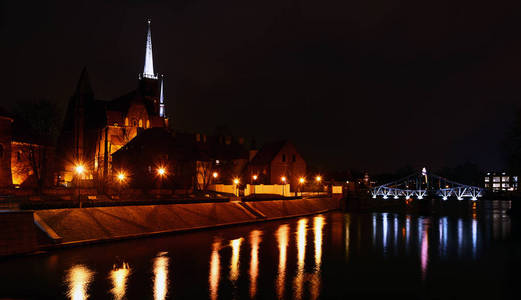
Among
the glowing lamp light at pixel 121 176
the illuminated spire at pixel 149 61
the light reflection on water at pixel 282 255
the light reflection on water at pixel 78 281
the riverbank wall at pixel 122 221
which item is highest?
the illuminated spire at pixel 149 61

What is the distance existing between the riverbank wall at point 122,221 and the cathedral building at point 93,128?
31.3 m

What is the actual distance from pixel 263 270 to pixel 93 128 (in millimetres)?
65349

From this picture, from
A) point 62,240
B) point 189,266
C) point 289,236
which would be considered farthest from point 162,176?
point 189,266

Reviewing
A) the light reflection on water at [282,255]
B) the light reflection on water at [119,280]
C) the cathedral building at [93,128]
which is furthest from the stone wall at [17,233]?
the cathedral building at [93,128]

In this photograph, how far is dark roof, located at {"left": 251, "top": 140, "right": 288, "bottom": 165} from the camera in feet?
276

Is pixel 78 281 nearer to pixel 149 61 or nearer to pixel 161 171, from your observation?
pixel 161 171

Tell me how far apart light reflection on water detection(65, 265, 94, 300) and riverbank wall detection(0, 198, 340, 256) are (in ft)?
19.7

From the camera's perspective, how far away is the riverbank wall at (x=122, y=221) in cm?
2752

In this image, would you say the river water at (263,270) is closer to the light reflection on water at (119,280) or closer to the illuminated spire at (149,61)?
the light reflection on water at (119,280)

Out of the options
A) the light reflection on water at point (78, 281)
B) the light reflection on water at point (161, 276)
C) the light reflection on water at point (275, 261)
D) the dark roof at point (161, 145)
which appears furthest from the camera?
the dark roof at point (161, 145)

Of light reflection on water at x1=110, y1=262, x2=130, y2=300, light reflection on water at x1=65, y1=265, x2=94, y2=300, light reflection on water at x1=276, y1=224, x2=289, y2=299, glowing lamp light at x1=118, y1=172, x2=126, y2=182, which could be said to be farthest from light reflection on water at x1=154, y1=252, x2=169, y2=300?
glowing lamp light at x1=118, y1=172, x2=126, y2=182

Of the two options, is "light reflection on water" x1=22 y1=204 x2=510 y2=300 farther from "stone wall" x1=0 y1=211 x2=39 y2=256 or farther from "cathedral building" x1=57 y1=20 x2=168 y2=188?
"cathedral building" x1=57 y1=20 x2=168 y2=188

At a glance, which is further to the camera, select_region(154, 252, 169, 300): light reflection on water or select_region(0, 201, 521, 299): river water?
select_region(0, 201, 521, 299): river water

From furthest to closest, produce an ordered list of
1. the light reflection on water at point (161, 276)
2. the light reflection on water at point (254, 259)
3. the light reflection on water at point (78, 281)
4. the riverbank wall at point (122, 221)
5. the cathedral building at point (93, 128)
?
the cathedral building at point (93, 128), the riverbank wall at point (122, 221), the light reflection on water at point (254, 259), the light reflection on water at point (161, 276), the light reflection on water at point (78, 281)
